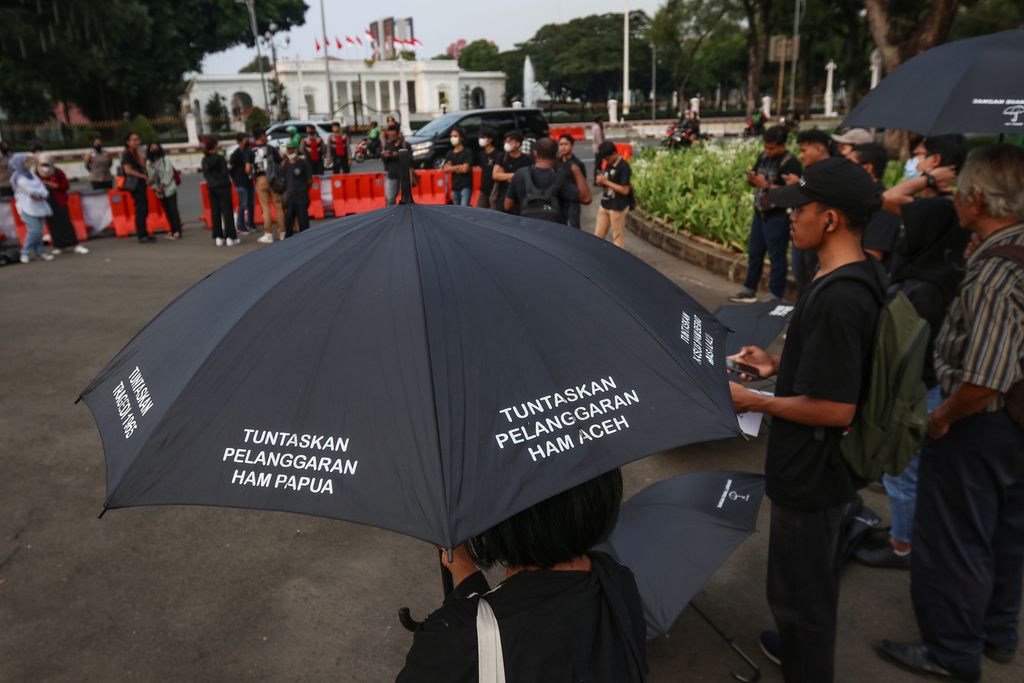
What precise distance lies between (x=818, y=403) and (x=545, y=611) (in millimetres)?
1352

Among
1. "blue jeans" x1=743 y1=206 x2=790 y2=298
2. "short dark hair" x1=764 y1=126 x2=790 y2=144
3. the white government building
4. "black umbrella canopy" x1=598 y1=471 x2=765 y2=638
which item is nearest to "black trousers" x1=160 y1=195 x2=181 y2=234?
"blue jeans" x1=743 y1=206 x2=790 y2=298

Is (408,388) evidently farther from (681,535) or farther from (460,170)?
(460,170)

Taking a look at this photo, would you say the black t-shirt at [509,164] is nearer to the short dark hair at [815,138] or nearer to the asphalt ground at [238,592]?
the short dark hair at [815,138]

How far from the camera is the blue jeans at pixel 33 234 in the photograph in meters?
11.2

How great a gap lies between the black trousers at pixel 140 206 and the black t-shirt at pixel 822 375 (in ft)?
40.6

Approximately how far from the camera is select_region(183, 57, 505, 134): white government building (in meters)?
72.4

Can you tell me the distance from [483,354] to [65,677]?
9.01 ft

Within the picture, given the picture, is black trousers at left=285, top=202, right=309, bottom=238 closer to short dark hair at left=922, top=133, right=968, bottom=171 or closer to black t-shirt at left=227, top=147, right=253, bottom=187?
black t-shirt at left=227, top=147, right=253, bottom=187

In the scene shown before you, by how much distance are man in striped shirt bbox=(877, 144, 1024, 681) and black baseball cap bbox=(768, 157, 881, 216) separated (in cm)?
58

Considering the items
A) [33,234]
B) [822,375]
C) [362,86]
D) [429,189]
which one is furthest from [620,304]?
[362,86]

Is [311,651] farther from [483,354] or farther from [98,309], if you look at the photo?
[98,309]

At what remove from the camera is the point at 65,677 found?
3.10m

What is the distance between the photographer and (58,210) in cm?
1181

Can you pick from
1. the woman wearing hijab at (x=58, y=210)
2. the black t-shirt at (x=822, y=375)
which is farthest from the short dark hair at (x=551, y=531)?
the woman wearing hijab at (x=58, y=210)
